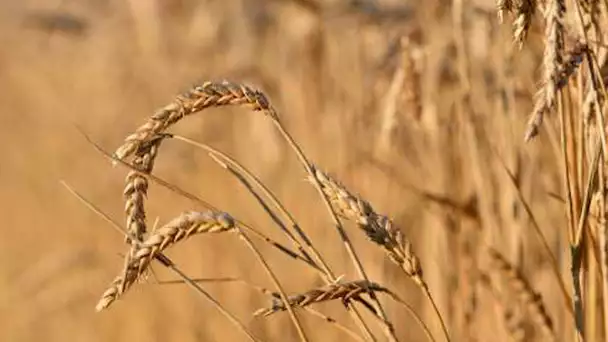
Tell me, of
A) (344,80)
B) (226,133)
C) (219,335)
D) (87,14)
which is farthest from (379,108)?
(87,14)

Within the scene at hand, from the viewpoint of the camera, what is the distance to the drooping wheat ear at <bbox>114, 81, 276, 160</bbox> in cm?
109

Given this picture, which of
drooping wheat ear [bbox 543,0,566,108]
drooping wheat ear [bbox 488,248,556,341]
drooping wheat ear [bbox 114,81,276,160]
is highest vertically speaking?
drooping wheat ear [bbox 543,0,566,108]

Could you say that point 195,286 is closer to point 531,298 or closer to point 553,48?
point 553,48

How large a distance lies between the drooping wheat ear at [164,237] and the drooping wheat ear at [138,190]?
0.03 metres

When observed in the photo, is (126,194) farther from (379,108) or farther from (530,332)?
(379,108)

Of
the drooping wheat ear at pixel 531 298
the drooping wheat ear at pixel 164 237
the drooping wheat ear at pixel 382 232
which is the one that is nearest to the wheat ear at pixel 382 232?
the drooping wheat ear at pixel 382 232

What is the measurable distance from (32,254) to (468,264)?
2.45m

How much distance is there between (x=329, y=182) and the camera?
109 centimetres

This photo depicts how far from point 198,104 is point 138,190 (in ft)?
0.31

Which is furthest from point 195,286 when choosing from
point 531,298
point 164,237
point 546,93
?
point 531,298

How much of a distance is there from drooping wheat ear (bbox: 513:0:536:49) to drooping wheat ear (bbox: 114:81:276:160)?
0.24 meters

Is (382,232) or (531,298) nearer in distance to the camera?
(382,232)

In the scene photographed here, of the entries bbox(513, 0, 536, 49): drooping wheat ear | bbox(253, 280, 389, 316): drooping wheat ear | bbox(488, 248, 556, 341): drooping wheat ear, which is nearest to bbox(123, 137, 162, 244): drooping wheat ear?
bbox(253, 280, 389, 316): drooping wheat ear

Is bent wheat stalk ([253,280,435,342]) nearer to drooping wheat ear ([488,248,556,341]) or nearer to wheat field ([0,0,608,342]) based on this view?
Result: wheat field ([0,0,608,342])
